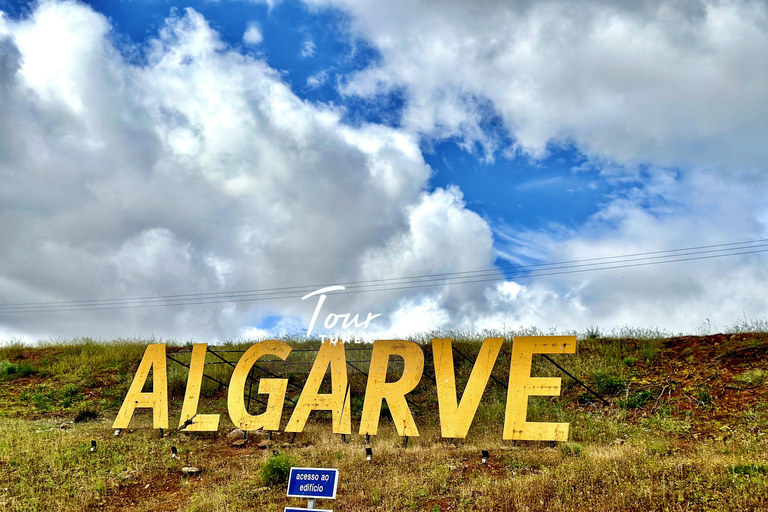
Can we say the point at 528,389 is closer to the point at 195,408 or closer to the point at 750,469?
the point at 750,469

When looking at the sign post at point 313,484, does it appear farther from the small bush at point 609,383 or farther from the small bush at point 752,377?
the small bush at point 752,377

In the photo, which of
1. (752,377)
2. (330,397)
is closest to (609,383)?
(752,377)

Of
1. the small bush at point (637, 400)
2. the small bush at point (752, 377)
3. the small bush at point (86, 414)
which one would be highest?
the small bush at point (752, 377)

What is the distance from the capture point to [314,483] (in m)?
8.98

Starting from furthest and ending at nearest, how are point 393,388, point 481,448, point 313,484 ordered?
point 393,388
point 481,448
point 313,484

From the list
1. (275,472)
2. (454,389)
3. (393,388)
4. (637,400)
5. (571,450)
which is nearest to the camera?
(275,472)

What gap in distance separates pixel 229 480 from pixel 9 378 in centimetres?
2081

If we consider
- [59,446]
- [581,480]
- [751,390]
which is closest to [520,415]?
[581,480]

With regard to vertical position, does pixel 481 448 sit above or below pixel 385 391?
below

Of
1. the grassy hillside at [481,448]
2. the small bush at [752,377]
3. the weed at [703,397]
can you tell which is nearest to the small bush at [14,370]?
the grassy hillside at [481,448]

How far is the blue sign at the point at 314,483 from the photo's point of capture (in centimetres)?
891

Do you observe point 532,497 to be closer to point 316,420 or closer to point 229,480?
point 229,480

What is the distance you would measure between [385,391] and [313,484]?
33.3ft

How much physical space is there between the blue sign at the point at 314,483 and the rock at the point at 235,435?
11.9m
